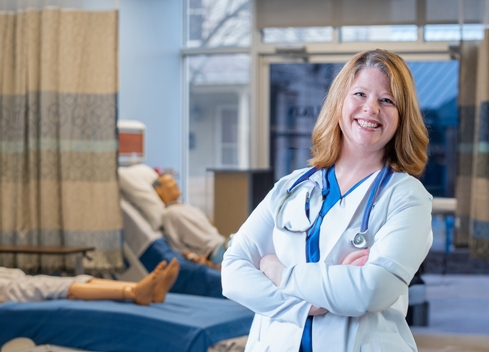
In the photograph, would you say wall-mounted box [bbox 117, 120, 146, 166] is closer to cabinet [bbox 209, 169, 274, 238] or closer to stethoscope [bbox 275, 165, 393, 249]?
cabinet [bbox 209, 169, 274, 238]

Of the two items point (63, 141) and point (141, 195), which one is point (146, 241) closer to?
point (141, 195)

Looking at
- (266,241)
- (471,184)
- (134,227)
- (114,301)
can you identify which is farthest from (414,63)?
(266,241)

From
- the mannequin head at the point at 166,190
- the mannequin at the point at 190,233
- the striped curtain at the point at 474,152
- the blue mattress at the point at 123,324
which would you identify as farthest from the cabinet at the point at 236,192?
the striped curtain at the point at 474,152

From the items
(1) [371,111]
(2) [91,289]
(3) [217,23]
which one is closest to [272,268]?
(1) [371,111]

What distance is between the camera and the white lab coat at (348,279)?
1143 millimetres

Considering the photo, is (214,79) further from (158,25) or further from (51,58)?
(51,58)

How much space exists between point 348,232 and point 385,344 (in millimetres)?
199

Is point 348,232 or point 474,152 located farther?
point 474,152

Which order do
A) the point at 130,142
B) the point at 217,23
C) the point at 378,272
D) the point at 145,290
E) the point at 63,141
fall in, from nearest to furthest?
the point at 378,272
the point at 145,290
the point at 63,141
the point at 130,142
the point at 217,23

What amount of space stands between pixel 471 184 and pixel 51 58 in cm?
311

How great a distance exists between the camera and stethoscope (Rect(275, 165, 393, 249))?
3.94ft

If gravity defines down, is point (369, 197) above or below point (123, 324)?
above

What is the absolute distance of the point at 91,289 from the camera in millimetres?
3377

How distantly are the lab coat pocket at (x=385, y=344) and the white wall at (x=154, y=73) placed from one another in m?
4.68
